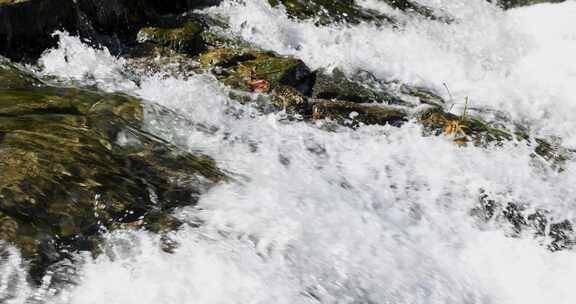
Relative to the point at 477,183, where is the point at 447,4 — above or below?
above

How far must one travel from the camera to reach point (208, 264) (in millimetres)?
3693

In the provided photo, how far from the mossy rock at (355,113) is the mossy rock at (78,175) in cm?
192

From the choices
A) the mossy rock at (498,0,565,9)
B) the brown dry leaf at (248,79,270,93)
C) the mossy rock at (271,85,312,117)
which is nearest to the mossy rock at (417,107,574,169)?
the mossy rock at (271,85,312,117)

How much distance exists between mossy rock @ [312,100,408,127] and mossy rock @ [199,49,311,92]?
0.58 meters

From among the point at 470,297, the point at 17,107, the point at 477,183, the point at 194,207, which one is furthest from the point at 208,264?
the point at 477,183

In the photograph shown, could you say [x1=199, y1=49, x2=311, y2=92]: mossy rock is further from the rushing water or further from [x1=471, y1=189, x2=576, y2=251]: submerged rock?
[x1=471, y1=189, x2=576, y2=251]: submerged rock

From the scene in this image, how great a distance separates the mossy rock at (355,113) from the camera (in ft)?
21.2

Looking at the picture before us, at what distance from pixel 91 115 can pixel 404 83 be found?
447 cm

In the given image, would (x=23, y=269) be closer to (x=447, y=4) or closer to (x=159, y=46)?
(x=159, y=46)

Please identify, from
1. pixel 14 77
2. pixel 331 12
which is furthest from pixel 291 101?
pixel 331 12

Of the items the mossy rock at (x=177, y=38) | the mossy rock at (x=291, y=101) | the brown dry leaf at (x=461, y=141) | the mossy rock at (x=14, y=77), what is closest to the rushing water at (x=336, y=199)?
the brown dry leaf at (x=461, y=141)

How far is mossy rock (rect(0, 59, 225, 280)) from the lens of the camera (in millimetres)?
3664

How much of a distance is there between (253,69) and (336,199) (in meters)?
2.71

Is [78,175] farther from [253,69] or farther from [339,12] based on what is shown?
[339,12]
